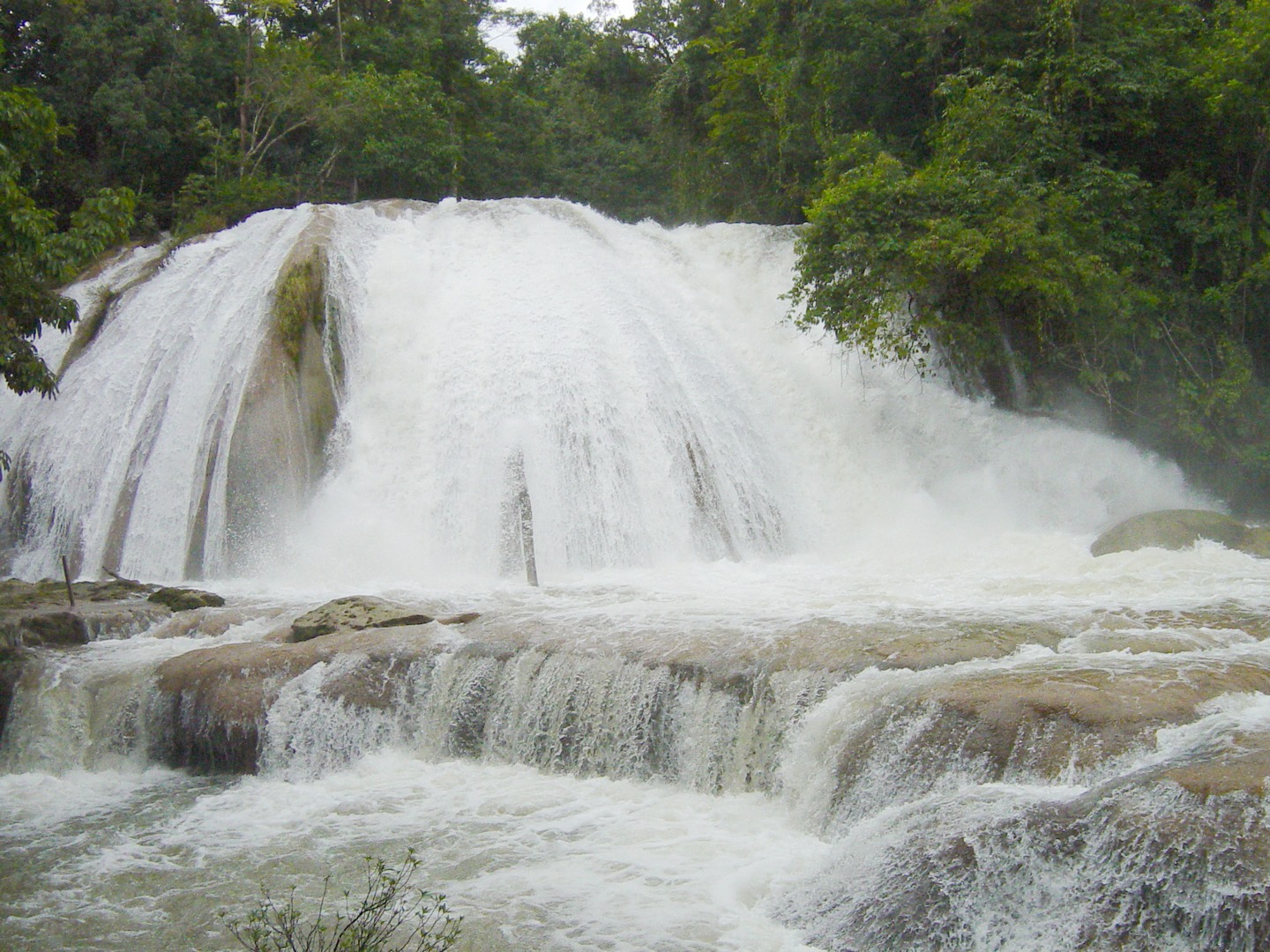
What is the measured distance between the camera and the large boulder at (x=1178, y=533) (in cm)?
1288

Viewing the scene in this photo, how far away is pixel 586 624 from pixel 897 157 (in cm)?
1476

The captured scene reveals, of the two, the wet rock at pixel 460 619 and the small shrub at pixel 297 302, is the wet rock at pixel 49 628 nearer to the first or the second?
the wet rock at pixel 460 619

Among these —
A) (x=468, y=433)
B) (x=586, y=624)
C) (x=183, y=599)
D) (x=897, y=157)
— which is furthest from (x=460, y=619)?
(x=897, y=157)

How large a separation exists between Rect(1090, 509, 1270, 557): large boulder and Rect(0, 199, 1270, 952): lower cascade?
183 mm

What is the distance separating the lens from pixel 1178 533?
13055 mm

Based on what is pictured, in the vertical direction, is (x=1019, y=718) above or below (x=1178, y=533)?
below

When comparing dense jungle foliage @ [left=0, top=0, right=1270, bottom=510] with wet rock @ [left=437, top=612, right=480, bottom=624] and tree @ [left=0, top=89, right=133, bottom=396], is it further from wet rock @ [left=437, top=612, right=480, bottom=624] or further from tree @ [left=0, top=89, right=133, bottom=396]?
wet rock @ [left=437, top=612, right=480, bottom=624]

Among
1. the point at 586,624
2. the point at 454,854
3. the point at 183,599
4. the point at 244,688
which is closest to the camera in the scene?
the point at 454,854

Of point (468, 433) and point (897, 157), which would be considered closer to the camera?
point (468, 433)

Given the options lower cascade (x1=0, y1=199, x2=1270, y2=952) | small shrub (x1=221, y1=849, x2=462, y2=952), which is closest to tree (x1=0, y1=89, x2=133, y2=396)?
lower cascade (x1=0, y1=199, x2=1270, y2=952)

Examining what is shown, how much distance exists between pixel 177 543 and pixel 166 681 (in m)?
5.82

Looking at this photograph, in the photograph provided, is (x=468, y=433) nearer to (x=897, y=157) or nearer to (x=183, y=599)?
(x=183, y=599)

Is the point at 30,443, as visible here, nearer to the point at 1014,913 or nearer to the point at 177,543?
the point at 177,543

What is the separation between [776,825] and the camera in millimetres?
6559
